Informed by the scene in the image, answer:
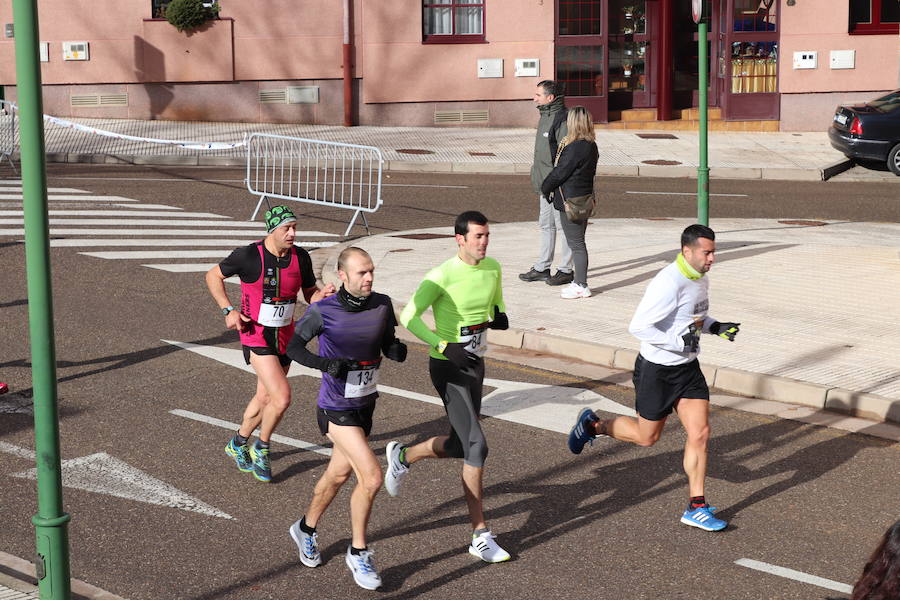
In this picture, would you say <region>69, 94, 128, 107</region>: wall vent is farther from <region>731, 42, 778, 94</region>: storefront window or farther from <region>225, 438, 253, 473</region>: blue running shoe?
<region>225, 438, 253, 473</region>: blue running shoe

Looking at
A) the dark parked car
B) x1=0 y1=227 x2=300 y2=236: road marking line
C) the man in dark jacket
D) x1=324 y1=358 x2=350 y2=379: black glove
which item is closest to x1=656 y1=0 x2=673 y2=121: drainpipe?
the dark parked car

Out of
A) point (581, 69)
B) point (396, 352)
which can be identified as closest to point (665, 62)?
point (581, 69)

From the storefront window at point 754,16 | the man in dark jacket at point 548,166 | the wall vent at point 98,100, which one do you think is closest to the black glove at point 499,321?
the man in dark jacket at point 548,166

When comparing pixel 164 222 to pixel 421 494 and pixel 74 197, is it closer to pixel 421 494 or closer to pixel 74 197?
pixel 74 197

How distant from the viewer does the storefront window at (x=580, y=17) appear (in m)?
30.2

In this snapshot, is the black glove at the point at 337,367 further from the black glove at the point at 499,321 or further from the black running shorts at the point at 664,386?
the black running shorts at the point at 664,386

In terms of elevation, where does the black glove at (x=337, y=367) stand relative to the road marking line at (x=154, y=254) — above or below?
above

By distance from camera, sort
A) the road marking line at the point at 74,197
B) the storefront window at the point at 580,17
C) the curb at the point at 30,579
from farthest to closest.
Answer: the storefront window at the point at 580,17 → the road marking line at the point at 74,197 → the curb at the point at 30,579

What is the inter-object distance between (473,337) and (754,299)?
21.0 feet

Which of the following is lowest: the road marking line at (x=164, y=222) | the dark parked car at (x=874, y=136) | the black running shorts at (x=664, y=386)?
the black running shorts at (x=664, y=386)

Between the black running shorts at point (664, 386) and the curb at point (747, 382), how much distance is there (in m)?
2.36

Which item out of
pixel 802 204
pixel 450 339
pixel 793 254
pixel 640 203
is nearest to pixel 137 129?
pixel 640 203

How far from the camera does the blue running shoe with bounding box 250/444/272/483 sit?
8227 mm

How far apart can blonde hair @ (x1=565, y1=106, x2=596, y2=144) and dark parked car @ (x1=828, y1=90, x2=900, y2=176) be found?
13.5m
